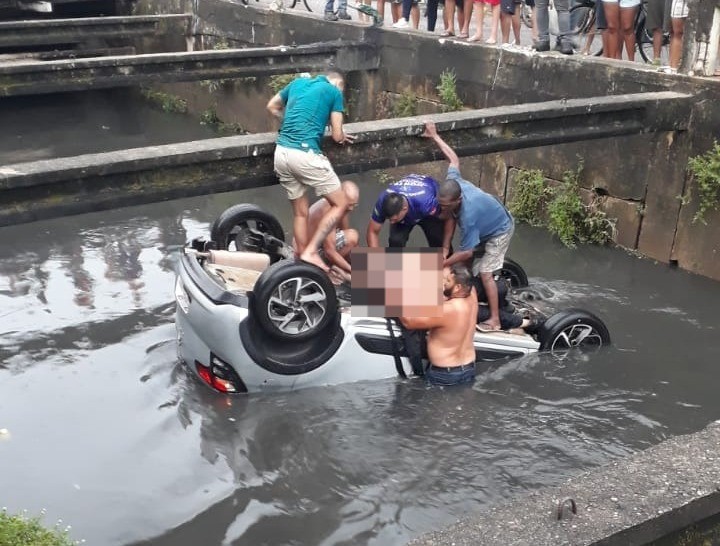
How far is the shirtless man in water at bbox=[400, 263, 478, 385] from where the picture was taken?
5.98 metres

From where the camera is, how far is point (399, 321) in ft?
19.9

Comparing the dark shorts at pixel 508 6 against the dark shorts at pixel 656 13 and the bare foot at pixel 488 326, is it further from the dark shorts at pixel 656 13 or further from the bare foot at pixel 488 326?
the bare foot at pixel 488 326

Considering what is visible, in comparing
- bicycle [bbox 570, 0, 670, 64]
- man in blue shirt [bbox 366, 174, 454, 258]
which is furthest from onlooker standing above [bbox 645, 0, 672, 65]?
man in blue shirt [bbox 366, 174, 454, 258]

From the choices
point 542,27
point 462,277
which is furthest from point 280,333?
point 542,27

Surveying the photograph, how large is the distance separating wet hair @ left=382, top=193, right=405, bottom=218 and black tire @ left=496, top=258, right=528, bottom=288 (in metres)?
1.58

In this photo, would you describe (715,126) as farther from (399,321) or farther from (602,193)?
(399,321)

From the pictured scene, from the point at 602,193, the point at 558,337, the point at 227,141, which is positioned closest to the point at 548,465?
the point at 558,337

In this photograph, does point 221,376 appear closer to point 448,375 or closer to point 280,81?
point 448,375

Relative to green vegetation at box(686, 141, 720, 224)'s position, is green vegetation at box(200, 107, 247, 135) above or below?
below

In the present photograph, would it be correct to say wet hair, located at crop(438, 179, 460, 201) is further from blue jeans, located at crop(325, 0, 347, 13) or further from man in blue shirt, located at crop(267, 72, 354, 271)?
blue jeans, located at crop(325, 0, 347, 13)

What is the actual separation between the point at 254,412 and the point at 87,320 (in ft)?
8.68

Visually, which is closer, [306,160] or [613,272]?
[306,160]

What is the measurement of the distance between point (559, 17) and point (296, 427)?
271 inches

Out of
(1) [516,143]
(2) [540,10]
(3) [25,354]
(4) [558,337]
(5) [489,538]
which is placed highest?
(2) [540,10]
